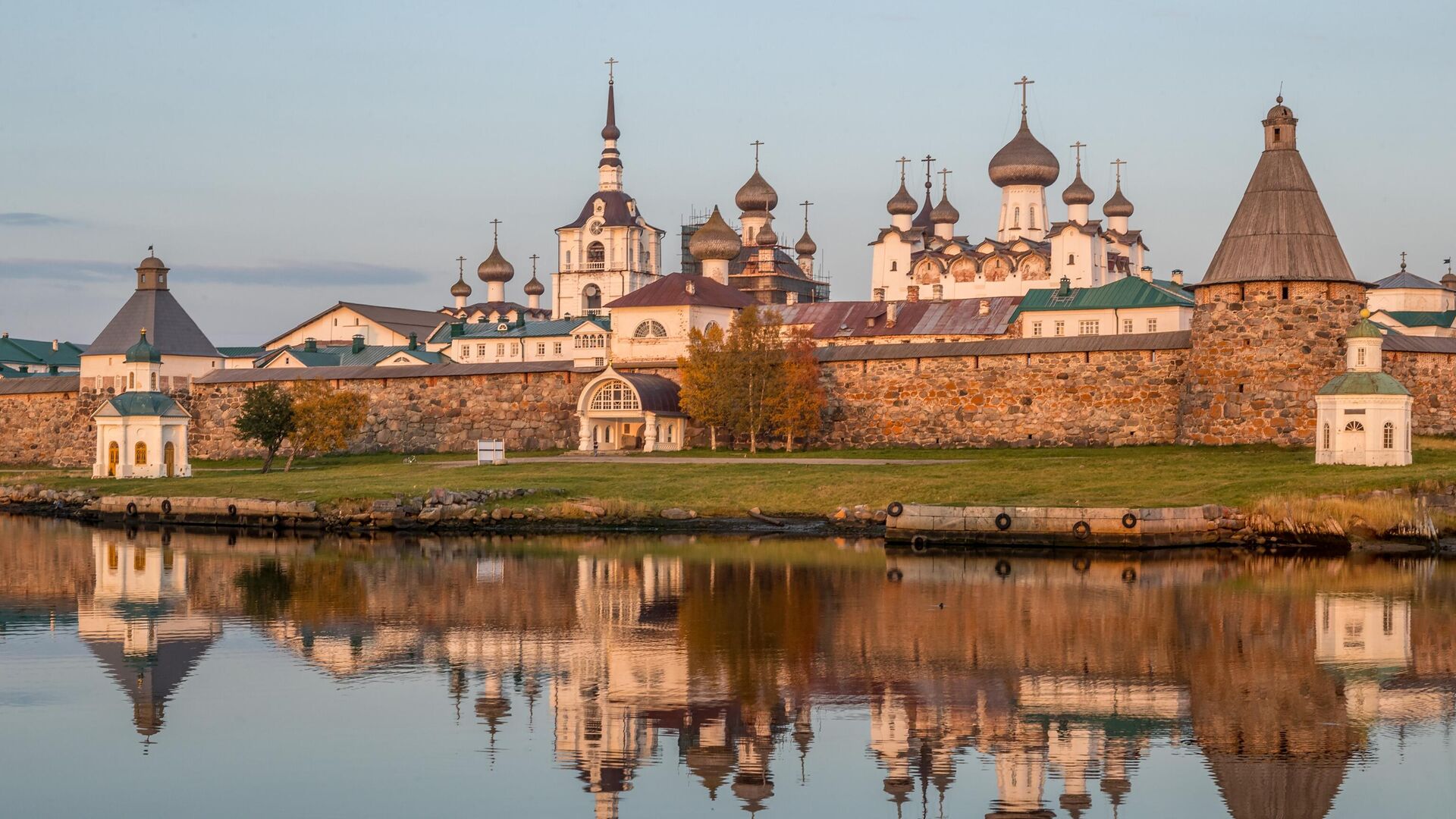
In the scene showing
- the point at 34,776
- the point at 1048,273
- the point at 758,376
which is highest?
the point at 1048,273

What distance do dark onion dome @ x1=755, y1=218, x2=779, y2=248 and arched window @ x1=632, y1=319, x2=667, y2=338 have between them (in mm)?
34185

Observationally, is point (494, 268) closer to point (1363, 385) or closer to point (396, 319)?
point (396, 319)

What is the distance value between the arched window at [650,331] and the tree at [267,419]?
34.7 feet

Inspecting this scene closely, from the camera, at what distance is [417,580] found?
67.8 ft

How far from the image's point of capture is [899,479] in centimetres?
2828

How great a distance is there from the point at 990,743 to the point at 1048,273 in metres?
57.3

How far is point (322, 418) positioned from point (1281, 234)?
832 inches

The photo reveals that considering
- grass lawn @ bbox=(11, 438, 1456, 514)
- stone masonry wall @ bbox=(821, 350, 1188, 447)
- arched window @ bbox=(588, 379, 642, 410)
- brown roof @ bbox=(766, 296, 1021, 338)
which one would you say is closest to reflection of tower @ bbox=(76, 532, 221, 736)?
grass lawn @ bbox=(11, 438, 1456, 514)

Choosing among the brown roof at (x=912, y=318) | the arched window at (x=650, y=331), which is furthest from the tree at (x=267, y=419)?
the brown roof at (x=912, y=318)

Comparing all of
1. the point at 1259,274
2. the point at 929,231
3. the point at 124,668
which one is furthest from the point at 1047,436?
the point at 929,231

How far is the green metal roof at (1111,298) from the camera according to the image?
160 feet

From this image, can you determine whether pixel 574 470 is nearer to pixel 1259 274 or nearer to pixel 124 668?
pixel 1259 274

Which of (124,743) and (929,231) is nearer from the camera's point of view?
(124,743)

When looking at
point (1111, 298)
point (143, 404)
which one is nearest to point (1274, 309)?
point (1111, 298)
